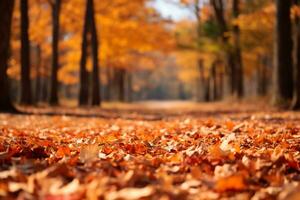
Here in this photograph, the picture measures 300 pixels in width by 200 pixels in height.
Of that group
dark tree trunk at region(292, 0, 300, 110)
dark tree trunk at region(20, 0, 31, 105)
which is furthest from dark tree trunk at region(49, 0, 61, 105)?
dark tree trunk at region(292, 0, 300, 110)

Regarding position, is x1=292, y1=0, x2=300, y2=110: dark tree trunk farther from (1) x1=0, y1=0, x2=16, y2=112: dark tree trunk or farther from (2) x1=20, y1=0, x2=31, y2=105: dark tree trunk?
(2) x1=20, y1=0, x2=31, y2=105: dark tree trunk

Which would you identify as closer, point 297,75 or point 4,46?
point 4,46

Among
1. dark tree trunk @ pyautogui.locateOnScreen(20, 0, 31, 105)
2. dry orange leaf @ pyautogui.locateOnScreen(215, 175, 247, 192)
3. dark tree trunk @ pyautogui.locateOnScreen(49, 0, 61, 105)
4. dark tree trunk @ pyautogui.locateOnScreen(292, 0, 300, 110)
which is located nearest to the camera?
dry orange leaf @ pyautogui.locateOnScreen(215, 175, 247, 192)

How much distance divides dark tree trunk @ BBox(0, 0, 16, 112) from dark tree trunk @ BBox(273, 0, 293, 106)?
7691 mm

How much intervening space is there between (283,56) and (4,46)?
797 cm

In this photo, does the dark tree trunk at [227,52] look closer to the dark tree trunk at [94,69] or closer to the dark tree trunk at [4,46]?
the dark tree trunk at [94,69]

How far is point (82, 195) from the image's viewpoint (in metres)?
2.64

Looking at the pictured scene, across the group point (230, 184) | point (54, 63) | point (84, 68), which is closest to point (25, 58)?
point (54, 63)

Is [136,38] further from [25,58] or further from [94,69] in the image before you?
[25,58]

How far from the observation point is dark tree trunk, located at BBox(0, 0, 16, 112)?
488 inches

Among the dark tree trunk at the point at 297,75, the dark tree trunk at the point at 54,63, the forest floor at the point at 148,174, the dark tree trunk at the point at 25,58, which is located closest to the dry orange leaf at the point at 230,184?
the forest floor at the point at 148,174

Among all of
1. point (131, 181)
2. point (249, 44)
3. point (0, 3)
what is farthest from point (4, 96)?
point (249, 44)

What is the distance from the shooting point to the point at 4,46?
500 inches

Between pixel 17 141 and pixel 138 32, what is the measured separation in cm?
2158
